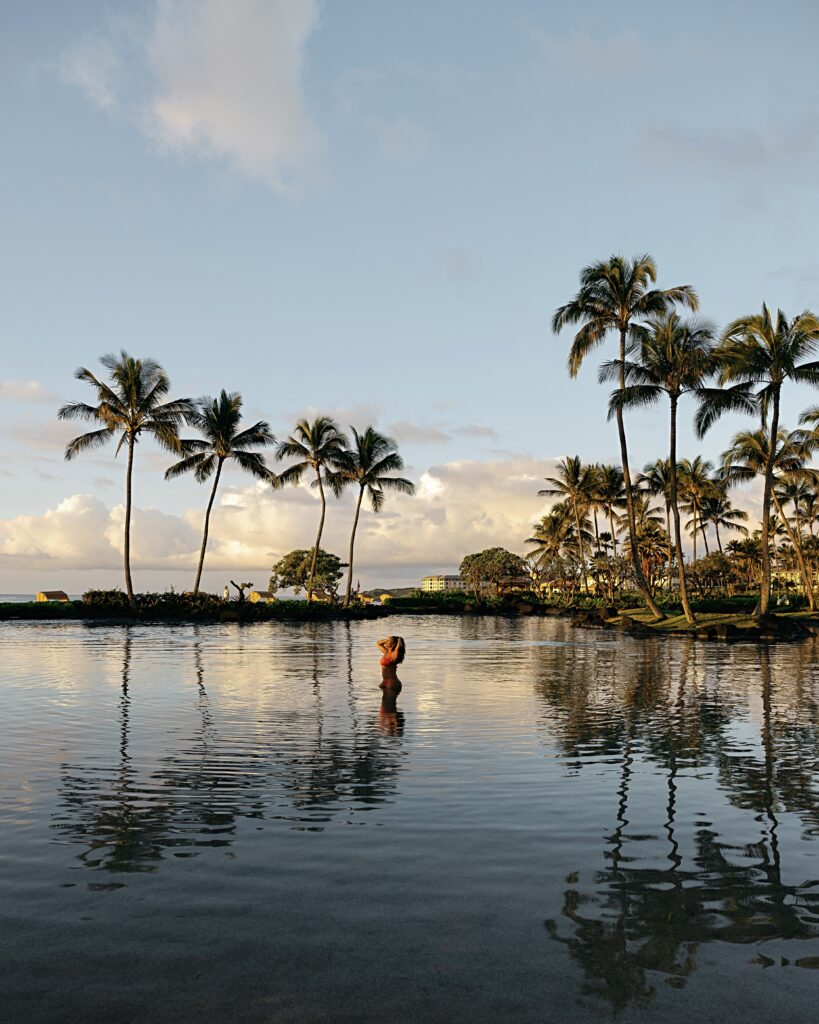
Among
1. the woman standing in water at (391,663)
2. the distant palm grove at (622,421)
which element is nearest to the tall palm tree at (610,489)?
the distant palm grove at (622,421)

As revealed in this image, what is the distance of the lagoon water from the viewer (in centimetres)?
382

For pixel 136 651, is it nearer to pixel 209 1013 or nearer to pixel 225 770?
pixel 225 770

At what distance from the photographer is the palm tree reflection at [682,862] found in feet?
14.1

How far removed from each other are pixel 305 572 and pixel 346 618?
3479 centimetres

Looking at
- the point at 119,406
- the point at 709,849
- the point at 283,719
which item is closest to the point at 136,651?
the point at 283,719

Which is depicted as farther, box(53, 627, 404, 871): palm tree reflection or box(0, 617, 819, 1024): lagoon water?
box(53, 627, 404, 871): palm tree reflection

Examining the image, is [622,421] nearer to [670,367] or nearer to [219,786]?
[670,367]

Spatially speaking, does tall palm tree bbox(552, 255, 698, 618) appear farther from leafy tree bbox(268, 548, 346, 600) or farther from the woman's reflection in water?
leafy tree bbox(268, 548, 346, 600)

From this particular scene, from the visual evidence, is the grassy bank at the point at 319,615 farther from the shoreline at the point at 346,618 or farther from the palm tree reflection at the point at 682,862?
the palm tree reflection at the point at 682,862

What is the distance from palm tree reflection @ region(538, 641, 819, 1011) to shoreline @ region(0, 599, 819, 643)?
954 inches

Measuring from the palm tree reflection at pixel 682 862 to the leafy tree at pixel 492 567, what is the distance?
94.8 m

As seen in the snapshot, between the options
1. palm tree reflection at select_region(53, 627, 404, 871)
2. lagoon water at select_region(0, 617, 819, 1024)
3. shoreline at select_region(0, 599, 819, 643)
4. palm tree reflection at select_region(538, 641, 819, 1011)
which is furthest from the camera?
shoreline at select_region(0, 599, 819, 643)

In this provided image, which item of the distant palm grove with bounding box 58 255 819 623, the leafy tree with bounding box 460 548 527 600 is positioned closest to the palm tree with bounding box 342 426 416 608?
the distant palm grove with bounding box 58 255 819 623

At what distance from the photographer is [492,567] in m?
118
